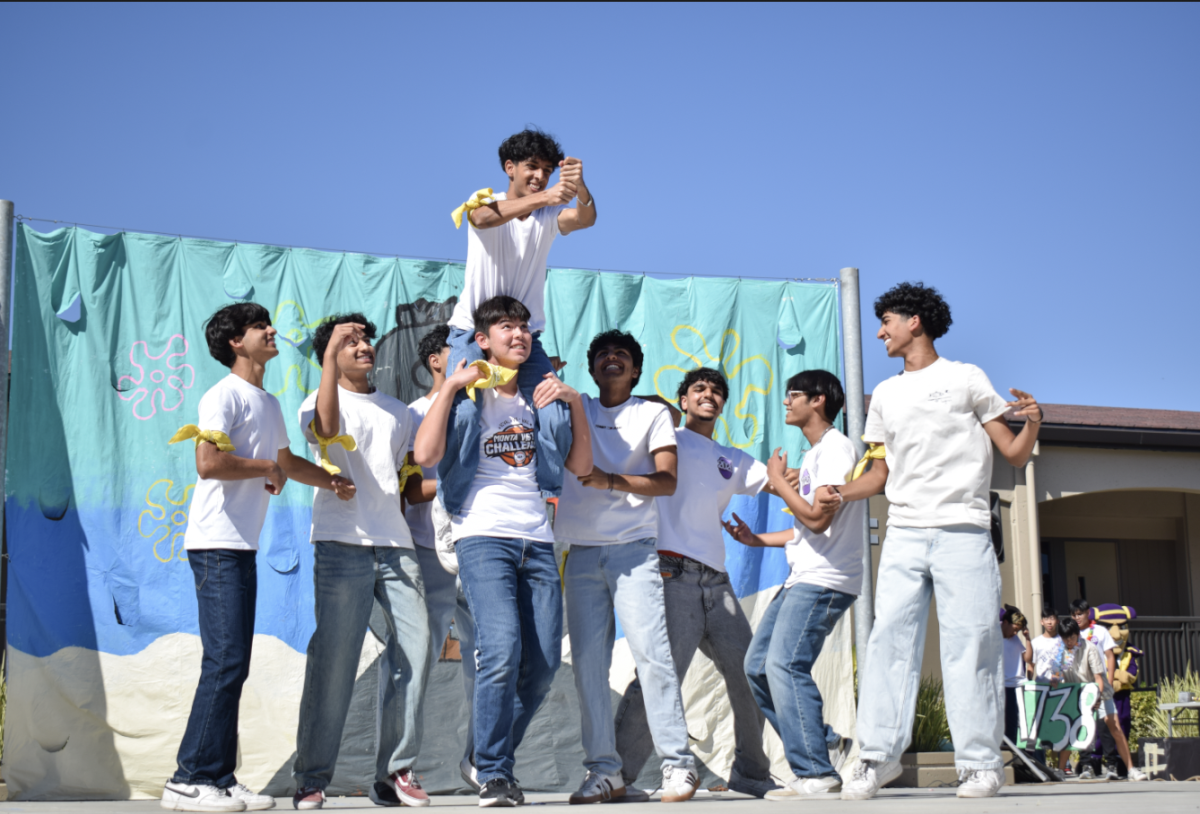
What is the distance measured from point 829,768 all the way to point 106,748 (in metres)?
3.61

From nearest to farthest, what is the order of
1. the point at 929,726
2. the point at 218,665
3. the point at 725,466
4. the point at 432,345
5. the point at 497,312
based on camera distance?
the point at 218,665
the point at 497,312
the point at 725,466
the point at 432,345
the point at 929,726

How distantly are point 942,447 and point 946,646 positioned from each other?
2.44 feet

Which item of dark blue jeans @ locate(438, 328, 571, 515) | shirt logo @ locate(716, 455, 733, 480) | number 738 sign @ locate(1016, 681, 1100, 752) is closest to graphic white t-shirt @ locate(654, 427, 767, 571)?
shirt logo @ locate(716, 455, 733, 480)

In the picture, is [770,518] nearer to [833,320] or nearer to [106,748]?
[833,320]

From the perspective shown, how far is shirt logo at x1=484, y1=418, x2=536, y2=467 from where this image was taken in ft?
13.3

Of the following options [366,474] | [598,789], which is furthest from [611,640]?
[366,474]

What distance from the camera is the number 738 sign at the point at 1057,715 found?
7.64 m

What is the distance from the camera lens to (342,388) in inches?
185

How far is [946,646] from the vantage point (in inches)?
158

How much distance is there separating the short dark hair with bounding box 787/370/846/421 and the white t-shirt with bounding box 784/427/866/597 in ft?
0.87

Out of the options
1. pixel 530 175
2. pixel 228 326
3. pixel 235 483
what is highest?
pixel 530 175

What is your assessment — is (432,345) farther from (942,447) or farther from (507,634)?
(942,447)

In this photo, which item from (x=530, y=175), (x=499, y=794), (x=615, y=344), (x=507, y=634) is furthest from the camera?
(x=615, y=344)

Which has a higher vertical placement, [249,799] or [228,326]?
[228,326]
